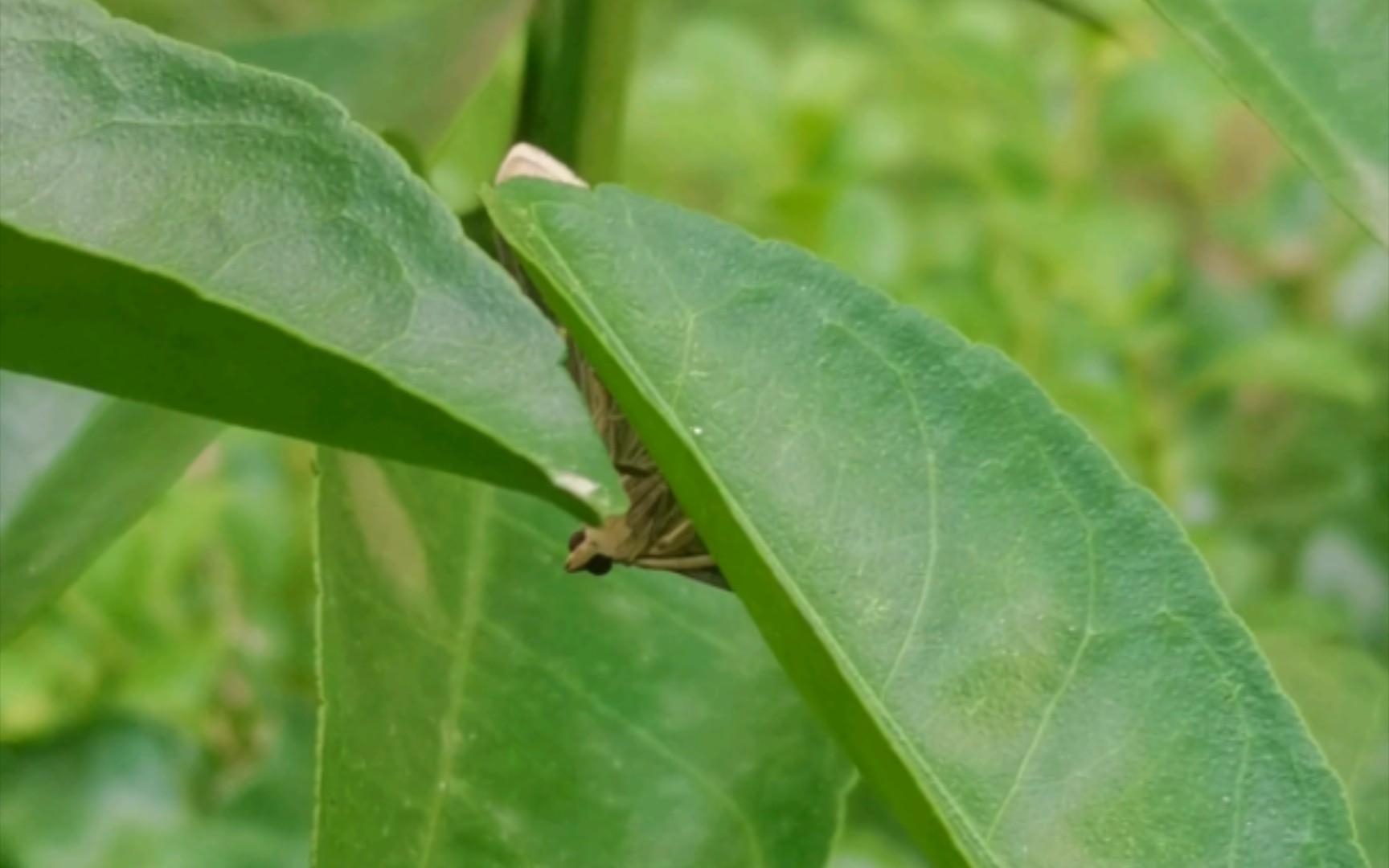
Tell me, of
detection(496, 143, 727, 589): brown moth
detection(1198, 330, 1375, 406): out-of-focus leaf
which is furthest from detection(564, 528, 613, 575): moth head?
detection(1198, 330, 1375, 406): out-of-focus leaf

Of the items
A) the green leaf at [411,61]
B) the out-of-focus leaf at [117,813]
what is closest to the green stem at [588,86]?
the green leaf at [411,61]

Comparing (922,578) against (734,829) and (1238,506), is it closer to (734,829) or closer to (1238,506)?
(734,829)

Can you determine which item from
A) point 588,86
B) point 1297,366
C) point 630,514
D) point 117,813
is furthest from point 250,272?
point 1297,366

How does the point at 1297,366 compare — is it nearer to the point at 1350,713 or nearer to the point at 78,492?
the point at 1350,713

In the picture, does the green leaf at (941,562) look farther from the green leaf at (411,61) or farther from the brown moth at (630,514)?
the green leaf at (411,61)

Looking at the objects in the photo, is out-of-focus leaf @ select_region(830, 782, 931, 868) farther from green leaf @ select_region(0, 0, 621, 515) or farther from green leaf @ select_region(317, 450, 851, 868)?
green leaf @ select_region(0, 0, 621, 515)

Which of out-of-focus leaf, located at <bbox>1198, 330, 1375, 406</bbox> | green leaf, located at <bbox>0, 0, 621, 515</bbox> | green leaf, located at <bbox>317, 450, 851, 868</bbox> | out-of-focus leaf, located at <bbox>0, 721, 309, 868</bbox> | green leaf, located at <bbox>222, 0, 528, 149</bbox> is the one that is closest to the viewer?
green leaf, located at <bbox>0, 0, 621, 515</bbox>

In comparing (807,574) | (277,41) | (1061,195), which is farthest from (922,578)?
(1061,195)
